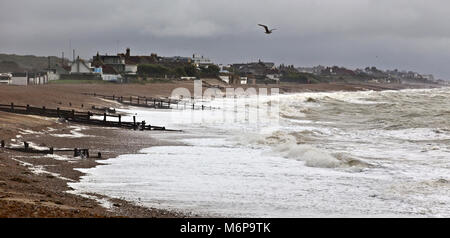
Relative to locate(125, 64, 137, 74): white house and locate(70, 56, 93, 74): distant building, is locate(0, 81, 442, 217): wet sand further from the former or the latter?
locate(125, 64, 137, 74): white house

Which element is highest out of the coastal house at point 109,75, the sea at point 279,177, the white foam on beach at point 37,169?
the coastal house at point 109,75

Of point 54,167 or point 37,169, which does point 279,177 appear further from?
point 37,169

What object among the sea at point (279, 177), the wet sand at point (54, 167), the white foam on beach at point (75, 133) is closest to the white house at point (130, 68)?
the wet sand at point (54, 167)

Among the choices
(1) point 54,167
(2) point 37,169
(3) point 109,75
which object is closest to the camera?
(2) point 37,169

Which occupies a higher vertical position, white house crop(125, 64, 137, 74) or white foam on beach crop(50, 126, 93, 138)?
white house crop(125, 64, 137, 74)

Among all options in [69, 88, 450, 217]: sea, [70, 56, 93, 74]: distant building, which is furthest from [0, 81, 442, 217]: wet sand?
[70, 56, 93, 74]: distant building

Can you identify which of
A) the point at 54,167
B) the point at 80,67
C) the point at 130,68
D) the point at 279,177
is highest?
the point at 130,68

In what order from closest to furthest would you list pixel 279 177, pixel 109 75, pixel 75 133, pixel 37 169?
pixel 37 169, pixel 279 177, pixel 75 133, pixel 109 75

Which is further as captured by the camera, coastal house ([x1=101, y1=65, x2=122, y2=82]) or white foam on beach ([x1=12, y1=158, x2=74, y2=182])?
coastal house ([x1=101, y1=65, x2=122, y2=82])

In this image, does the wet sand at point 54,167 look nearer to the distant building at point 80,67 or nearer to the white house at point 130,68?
the distant building at point 80,67

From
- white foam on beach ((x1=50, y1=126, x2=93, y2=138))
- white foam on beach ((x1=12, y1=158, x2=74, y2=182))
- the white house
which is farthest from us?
the white house

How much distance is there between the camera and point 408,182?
1961 centimetres

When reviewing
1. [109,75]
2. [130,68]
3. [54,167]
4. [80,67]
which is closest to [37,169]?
[54,167]
